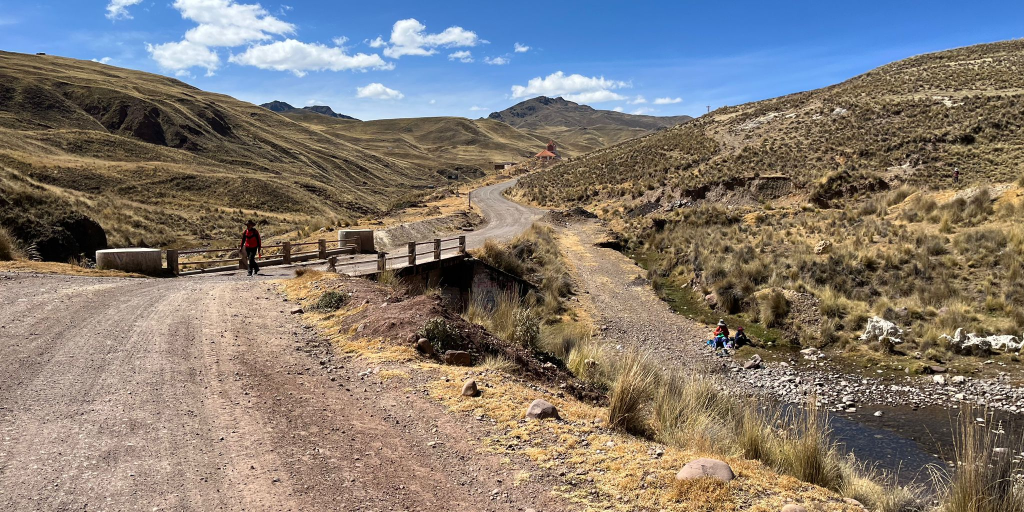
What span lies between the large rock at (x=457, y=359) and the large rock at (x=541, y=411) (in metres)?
2.03

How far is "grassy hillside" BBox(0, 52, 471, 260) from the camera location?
104 feet

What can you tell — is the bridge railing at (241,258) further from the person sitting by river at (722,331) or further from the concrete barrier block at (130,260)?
the person sitting by river at (722,331)

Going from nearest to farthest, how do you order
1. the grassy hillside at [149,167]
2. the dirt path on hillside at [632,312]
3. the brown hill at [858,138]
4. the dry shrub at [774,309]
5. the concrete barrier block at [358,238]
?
the dirt path on hillside at [632,312]
the dry shrub at [774,309]
the concrete barrier block at [358,238]
the grassy hillside at [149,167]
the brown hill at [858,138]

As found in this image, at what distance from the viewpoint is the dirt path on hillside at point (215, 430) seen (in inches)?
165

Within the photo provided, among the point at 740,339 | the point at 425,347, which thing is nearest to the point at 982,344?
the point at 740,339

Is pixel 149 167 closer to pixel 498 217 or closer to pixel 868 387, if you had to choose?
pixel 498 217

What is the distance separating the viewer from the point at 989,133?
34125mm

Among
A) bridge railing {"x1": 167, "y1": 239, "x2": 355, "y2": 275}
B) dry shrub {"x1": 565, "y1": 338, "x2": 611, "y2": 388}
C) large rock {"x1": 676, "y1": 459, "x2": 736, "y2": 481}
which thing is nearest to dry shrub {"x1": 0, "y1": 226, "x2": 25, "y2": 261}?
bridge railing {"x1": 167, "y1": 239, "x2": 355, "y2": 275}

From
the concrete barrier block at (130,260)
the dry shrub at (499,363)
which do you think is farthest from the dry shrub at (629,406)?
the concrete barrier block at (130,260)

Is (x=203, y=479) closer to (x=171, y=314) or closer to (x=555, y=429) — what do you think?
(x=555, y=429)

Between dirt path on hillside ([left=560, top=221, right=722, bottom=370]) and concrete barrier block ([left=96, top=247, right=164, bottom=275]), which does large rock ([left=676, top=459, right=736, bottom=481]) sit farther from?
concrete barrier block ([left=96, top=247, right=164, bottom=275])

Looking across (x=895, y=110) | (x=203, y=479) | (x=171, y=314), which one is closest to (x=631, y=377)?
(x=203, y=479)

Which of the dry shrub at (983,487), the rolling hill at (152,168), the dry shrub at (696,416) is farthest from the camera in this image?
the rolling hill at (152,168)

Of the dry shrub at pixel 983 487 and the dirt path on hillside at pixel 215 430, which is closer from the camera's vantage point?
the dry shrub at pixel 983 487
